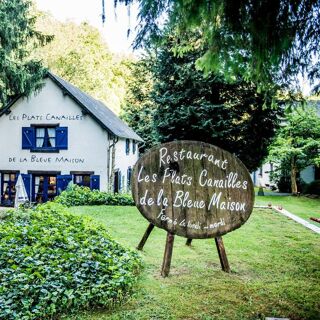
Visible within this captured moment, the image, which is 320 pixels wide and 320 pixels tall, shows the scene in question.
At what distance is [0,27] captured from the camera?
18.1m

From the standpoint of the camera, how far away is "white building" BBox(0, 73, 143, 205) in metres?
20.2

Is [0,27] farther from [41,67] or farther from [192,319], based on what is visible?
[192,319]

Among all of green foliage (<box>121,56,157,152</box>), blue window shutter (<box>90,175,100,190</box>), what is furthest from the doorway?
green foliage (<box>121,56,157,152</box>)

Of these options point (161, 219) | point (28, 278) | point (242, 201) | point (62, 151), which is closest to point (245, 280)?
point (242, 201)

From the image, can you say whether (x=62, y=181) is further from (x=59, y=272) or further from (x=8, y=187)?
(x=59, y=272)

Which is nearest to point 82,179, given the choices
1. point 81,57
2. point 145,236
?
point 145,236

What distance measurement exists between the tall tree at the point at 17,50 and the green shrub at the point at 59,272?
561 inches

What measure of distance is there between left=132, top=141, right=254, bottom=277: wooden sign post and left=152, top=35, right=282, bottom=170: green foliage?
446 inches

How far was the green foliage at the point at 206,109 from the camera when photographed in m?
17.3

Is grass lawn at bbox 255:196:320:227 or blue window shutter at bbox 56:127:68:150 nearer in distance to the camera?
grass lawn at bbox 255:196:320:227

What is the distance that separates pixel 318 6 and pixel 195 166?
2.81 meters

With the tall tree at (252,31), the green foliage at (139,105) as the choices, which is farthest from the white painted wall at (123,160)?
the tall tree at (252,31)

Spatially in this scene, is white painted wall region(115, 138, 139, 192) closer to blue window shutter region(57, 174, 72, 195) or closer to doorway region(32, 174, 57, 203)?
blue window shutter region(57, 174, 72, 195)

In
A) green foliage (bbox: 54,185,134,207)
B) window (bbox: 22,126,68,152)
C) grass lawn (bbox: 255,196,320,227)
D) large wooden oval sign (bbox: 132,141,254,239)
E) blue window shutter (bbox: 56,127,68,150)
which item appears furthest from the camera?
window (bbox: 22,126,68,152)
